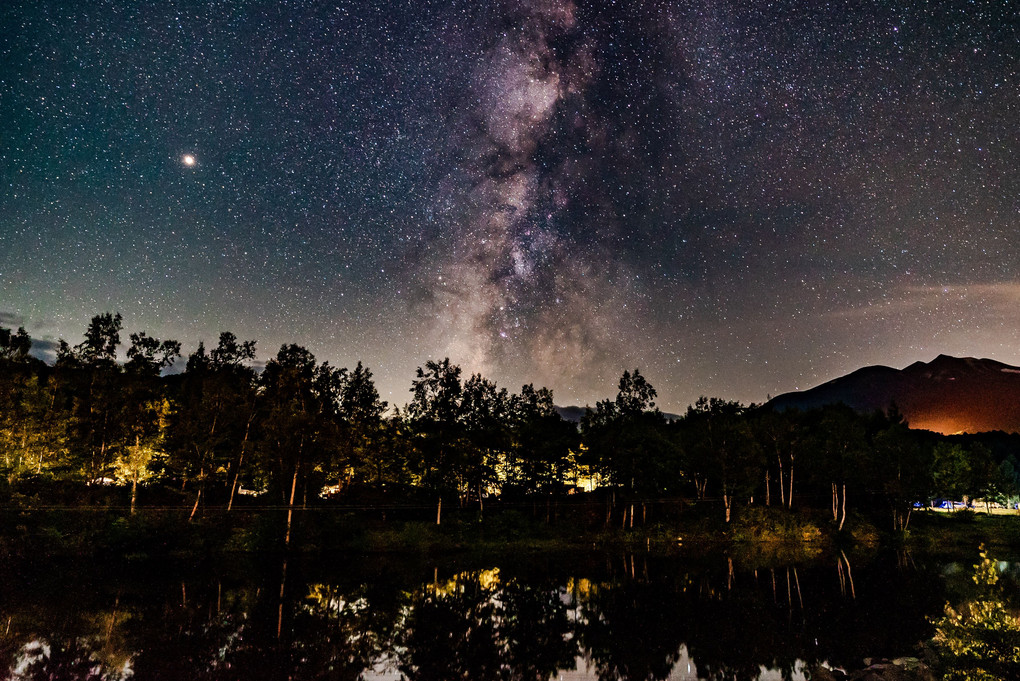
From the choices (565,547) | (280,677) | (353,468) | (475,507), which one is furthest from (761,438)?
(280,677)

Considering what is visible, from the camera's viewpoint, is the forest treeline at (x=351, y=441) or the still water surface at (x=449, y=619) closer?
the still water surface at (x=449, y=619)

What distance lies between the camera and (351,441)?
4866 centimetres

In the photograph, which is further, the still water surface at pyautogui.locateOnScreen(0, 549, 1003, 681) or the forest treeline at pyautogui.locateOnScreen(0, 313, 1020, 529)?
the forest treeline at pyautogui.locateOnScreen(0, 313, 1020, 529)

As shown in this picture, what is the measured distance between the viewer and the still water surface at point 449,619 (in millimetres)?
17797

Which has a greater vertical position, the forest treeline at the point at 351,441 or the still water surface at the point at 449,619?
the forest treeline at the point at 351,441

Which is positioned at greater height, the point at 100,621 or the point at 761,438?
the point at 761,438

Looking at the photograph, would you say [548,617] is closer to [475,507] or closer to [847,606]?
[847,606]

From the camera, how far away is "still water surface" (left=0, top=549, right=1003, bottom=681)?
17.8 m

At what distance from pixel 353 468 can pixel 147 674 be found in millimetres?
37597

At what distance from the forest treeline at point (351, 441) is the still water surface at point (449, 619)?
1200 cm

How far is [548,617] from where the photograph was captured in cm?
2508

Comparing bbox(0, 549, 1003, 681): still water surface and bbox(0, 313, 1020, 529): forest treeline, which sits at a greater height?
bbox(0, 313, 1020, 529): forest treeline

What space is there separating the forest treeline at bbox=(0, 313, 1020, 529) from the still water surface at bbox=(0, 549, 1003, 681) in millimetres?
11999

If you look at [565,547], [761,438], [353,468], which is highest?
[761,438]
